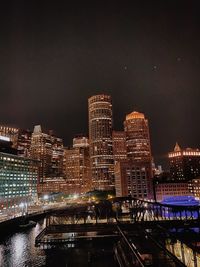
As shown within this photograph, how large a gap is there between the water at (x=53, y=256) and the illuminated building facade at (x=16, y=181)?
74.5 m

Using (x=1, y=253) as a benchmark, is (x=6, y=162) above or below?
above

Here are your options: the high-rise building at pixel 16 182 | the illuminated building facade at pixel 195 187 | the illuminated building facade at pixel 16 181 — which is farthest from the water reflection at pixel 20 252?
the illuminated building facade at pixel 195 187

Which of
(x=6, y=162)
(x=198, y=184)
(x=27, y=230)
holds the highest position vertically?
(x=6, y=162)

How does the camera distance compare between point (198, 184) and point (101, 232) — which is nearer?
point (101, 232)

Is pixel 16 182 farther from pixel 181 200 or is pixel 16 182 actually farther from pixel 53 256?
pixel 53 256

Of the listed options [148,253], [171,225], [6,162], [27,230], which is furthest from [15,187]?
[148,253]

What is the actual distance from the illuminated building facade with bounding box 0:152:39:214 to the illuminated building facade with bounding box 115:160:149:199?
63622mm

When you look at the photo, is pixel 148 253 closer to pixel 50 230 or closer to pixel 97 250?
pixel 97 250

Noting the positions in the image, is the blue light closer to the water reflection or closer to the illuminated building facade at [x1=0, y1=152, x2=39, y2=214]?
the illuminated building facade at [x1=0, y1=152, x2=39, y2=214]

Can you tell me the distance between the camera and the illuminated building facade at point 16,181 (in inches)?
5472

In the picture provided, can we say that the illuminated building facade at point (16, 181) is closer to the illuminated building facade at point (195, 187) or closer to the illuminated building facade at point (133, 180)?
the illuminated building facade at point (133, 180)

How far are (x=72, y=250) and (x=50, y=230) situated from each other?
15.5 meters

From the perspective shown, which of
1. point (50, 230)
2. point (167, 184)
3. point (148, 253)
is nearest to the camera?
point (148, 253)

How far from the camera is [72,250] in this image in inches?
2372
